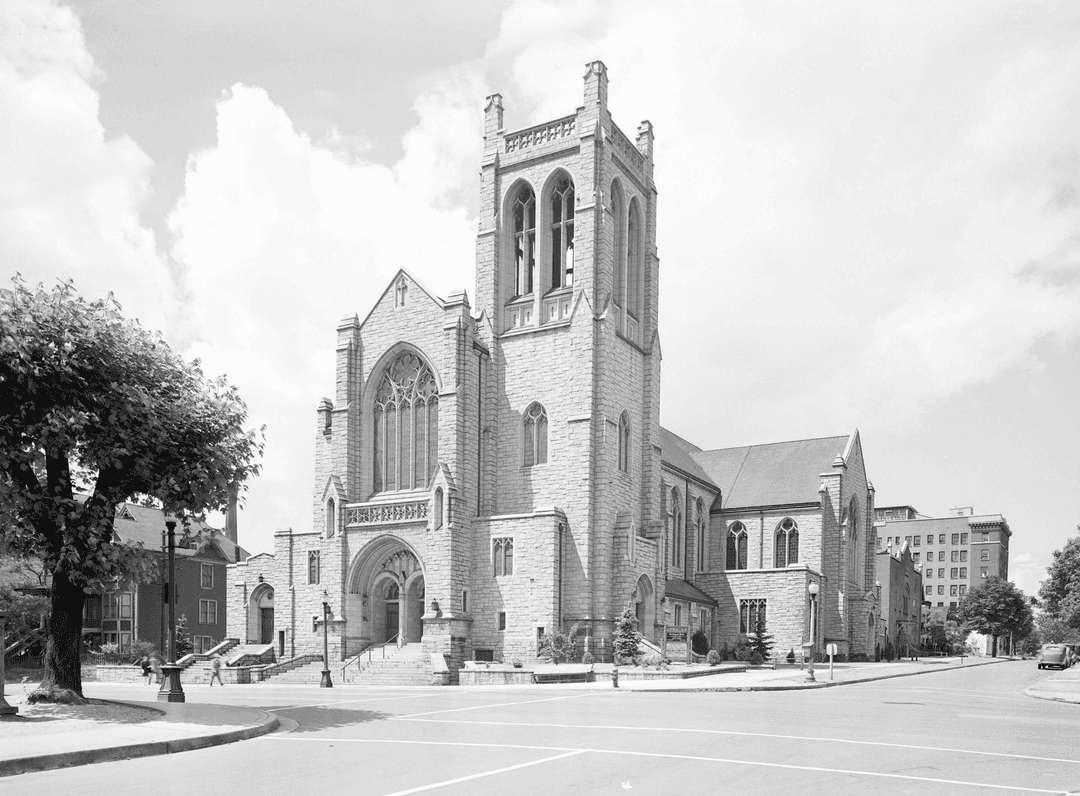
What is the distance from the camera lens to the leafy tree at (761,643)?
162 ft

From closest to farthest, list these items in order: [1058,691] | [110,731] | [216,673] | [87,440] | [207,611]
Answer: [110,731], [87,440], [1058,691], [216,673], [207,611]

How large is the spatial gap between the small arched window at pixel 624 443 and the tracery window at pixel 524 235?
303 inches

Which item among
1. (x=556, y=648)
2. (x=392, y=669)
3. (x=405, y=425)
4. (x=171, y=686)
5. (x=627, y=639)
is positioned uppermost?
(x=405, y=425)

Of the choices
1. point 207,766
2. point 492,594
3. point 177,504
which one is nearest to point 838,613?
point 492,594

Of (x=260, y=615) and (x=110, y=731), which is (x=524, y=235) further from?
(x=110, y=731)

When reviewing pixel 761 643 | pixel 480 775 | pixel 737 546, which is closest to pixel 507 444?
pixel 761 643

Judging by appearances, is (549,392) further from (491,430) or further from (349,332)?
(349,332)

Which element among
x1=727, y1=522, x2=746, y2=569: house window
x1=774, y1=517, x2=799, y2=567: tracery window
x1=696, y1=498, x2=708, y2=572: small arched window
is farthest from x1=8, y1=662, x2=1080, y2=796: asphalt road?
x1=727, y1=522, x2=746, y2=569: house window

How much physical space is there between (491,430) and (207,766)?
32054 millimetres

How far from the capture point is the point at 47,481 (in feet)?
60.7

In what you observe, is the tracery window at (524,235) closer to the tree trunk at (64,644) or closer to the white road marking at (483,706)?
the white road marking at (483,706)

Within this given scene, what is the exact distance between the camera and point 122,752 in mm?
13109

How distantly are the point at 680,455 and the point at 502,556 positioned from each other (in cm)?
2139

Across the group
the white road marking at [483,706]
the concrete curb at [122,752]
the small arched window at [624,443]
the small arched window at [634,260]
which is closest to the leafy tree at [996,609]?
the small arched window at [634,260]
